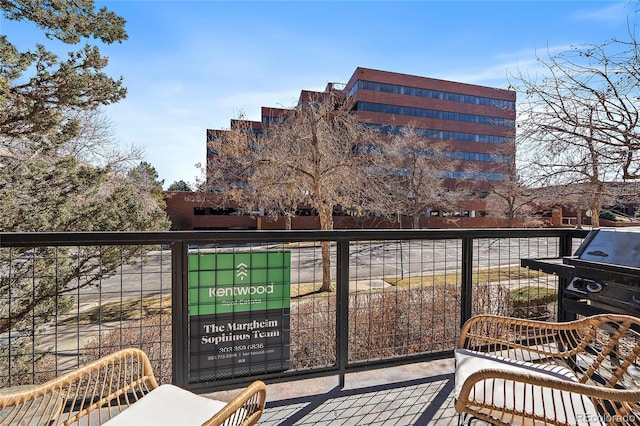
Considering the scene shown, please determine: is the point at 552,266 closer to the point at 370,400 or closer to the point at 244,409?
the point at 370,400

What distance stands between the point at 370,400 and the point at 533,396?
1279 mm

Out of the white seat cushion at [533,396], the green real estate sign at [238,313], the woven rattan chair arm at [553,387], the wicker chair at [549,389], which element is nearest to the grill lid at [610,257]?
the wicker chair at [549,389]

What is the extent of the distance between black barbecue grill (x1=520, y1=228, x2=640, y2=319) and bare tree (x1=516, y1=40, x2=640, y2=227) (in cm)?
261

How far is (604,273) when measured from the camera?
2.00 m

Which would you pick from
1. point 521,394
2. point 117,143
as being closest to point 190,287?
point 521,394

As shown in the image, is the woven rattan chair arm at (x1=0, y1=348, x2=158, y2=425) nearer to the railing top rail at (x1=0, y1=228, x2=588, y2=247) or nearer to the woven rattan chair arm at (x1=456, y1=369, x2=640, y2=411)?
the railing top rail at (x1=0, y1=228, x2=588, y2=247)

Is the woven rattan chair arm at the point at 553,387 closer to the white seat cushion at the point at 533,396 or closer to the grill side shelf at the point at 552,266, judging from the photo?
the white seat cushion at the point at 533,396

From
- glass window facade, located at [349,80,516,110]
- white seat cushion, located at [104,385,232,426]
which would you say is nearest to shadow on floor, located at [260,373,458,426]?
white seat cushion, located at [104,385,232,426]

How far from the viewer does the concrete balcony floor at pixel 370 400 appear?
78.2 inches

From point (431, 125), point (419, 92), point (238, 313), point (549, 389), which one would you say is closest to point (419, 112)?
point (431, 125)

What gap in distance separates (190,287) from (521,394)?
1.87 meters

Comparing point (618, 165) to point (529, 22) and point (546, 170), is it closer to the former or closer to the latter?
point (546, 170)

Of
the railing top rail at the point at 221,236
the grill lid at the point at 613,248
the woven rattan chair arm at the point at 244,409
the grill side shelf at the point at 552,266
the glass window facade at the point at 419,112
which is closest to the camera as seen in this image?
the woven rattan chair arm at the point at 244,409

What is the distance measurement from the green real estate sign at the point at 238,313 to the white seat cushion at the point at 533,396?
1.19 metres
